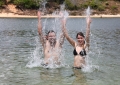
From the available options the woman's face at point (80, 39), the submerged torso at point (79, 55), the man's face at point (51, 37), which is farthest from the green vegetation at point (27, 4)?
the woman's face at point (80, 39)

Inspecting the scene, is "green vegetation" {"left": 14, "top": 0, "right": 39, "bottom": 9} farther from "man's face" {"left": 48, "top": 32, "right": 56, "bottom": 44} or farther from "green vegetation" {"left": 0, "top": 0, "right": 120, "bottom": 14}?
"man's face" {"left": 48, "top": 32, "right": 56, "bottom": 44}

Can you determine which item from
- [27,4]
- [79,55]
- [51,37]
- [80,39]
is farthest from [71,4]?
[80,39]

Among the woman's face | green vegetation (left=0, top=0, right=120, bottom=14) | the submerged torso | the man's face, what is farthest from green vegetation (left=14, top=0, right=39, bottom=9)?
the woman's face

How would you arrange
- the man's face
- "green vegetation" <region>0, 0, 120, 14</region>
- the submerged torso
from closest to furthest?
the submerged torso
the man's face
"green vegetation" <region>0, 0, 120, 14</region>

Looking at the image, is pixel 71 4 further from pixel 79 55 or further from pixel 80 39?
pixel 80 39

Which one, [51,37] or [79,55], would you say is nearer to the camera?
[79,55]

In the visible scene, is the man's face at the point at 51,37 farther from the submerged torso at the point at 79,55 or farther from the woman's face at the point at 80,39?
the woman's face at the point at 80,39

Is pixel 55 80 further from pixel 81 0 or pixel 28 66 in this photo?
pixel 81 0

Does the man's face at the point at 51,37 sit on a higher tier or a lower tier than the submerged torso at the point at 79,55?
higher

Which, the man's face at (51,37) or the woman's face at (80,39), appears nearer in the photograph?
the woman's face at (80,39)

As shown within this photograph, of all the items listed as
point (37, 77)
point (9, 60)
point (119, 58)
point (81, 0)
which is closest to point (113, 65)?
point (119, 58)

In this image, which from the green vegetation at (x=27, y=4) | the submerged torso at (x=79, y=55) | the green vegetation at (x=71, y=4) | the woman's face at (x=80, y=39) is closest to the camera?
the woman's face at (x=80, y=39)

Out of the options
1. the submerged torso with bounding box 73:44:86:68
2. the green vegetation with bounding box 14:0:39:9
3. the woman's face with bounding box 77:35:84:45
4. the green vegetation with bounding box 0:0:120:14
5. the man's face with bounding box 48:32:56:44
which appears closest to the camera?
the woman's face with bounding box 77:35:84:45

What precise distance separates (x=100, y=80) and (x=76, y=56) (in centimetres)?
152
